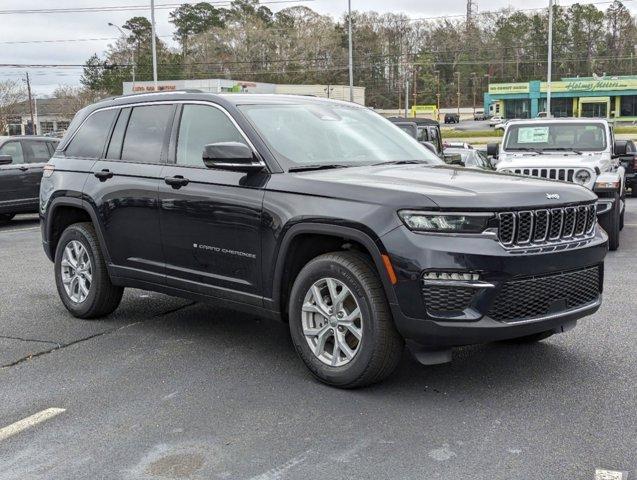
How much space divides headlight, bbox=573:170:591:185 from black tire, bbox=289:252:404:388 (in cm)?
684

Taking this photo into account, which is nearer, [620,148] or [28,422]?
[28,422]

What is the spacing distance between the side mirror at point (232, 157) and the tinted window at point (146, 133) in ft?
3.26

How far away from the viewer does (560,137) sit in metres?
12.1

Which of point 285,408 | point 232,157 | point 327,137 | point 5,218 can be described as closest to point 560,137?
point 327,137

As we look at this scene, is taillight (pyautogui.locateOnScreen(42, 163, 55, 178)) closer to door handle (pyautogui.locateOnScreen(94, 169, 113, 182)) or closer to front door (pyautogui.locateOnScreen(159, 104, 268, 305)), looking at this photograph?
door handle (pyautogui.locateOnScreen(94, 169, 113, 182))

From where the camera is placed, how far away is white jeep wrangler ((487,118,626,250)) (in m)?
10.4

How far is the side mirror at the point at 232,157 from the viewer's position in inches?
197

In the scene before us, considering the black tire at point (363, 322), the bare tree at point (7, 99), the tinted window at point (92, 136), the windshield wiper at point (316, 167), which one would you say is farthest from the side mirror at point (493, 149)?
the bare tree at point (7, 99)

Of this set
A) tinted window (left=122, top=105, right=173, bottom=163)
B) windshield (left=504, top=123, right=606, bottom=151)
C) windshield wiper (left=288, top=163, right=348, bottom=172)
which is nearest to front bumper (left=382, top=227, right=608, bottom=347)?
windshield wiper (left=288, top=163, right=348, bottom=172)

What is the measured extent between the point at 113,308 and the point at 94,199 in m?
1.00

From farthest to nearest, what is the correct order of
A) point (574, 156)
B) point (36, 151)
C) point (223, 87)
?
point (223, 87) < point (36, 151) < point (574, 156)

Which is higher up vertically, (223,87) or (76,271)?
(223,87)

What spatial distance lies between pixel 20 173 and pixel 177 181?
404 inches

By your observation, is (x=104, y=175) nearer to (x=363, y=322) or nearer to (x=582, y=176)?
(x=363, y=322)
